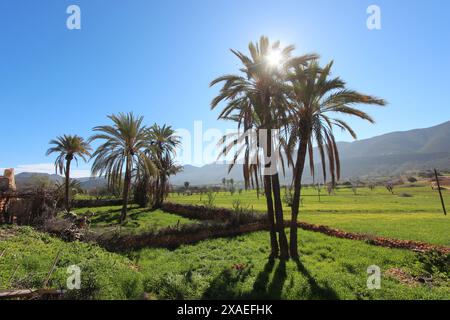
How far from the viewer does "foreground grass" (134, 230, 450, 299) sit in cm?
949

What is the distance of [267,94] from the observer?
14359 millimetres

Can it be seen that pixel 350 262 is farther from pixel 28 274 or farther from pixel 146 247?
pixel 28 274

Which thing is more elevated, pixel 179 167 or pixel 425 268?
pixel 179 167

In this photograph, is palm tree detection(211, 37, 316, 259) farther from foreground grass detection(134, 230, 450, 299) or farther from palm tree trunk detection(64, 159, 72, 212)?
palm tree trunk detection(64, 159, 72, 212)

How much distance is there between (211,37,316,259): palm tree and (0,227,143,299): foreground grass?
6.96 meters

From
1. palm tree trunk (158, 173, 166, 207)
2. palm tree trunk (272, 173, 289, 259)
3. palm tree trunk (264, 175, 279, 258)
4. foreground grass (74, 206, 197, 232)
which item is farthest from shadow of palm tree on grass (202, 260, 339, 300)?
palm tree trunk (158, 173, 166, 207)

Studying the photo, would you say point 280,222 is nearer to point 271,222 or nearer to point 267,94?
point 271,222

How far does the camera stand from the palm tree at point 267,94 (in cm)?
1422

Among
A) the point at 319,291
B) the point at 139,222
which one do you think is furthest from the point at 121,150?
the point at 319,291

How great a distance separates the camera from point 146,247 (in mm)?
17094

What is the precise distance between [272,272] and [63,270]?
7564mm
